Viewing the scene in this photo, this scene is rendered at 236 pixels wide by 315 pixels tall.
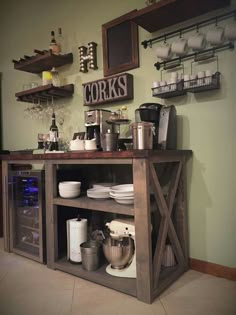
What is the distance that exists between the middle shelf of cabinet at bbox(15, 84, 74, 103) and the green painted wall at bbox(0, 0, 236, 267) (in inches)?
3.2

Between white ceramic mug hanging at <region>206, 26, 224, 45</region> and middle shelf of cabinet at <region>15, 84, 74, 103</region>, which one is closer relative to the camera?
white ceramic mug hanging at <region>206, 26, 224, 45</region>

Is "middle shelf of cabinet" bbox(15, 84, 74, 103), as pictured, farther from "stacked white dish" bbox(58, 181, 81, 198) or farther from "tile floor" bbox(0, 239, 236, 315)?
"tile floor" bbox(0, 239, 236, 315)

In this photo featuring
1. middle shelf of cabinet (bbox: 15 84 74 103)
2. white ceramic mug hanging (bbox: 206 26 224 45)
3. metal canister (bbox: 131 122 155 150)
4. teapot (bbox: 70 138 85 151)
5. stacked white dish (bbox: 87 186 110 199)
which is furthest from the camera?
middle shelf of cabinet (bbox: 15 84 74 103)

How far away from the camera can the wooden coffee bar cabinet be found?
4.87 ft

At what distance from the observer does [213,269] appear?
6.04 ft

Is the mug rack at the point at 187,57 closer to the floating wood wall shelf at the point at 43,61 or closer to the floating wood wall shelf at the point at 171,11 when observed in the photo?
the floating wood wall shelf at the point at 171,11

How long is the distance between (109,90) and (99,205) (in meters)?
1.10

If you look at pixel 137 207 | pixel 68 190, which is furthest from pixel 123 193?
pixel 68 190

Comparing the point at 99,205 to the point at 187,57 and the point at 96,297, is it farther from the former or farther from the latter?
the point at 187,57

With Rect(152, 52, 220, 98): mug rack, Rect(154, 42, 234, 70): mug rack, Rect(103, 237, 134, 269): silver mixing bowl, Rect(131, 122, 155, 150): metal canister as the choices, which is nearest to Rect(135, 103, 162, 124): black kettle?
Rect(152, 52, 220, 98): mug rack

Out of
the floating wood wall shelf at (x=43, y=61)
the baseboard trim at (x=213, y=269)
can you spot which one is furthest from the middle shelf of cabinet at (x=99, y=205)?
the floating wood wall shelf at (x=43, y=61)

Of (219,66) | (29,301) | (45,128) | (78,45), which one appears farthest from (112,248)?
(78,45)

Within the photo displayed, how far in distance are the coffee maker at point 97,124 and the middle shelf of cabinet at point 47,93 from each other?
2.03 feet

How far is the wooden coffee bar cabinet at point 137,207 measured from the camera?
1.49m
